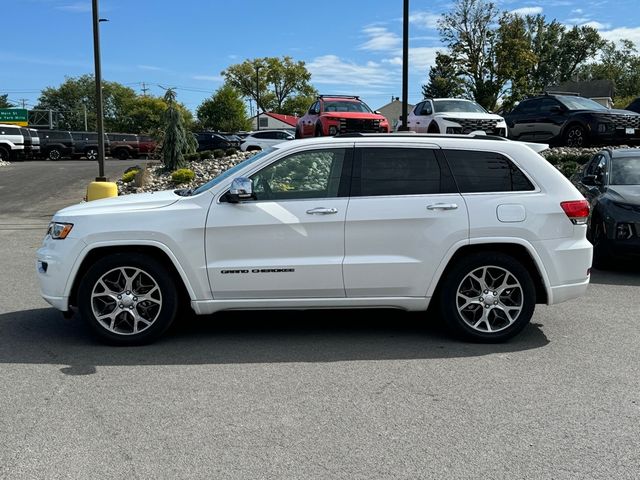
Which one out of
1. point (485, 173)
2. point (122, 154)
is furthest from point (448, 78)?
A: point (485, 173)

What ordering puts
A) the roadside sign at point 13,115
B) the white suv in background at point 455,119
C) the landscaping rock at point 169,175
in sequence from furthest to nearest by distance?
the roadside sign at point 13,115 < the landscaping rock at point 169,175 < the white suv in background at point 455,119

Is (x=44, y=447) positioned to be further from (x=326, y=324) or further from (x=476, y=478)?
(x=326, y=324)

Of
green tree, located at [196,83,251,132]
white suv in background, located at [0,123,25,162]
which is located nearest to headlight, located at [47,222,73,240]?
white suv in background, located at [0,123,25,162]

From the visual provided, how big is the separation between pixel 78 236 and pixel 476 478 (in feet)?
11.9

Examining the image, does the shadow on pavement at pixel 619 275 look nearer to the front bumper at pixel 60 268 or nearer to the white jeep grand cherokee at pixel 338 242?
the white jeep grand cherokee at pixel 338 242

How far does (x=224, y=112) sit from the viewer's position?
3659 inches

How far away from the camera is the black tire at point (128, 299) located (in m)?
5.25

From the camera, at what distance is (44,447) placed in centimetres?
355

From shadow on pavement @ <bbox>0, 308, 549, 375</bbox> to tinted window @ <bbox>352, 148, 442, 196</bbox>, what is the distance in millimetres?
1313

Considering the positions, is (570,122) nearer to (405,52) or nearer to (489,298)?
(405,52)

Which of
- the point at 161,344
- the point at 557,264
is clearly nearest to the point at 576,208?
the point at 557,264

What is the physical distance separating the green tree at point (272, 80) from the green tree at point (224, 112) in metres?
11.0

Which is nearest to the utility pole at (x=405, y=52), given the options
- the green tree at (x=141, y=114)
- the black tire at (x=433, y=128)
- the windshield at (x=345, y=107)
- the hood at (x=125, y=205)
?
the black tire at (x=433, y=128)

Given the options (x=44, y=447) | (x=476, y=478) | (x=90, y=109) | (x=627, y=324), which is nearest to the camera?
A: (x=476, y=478)
